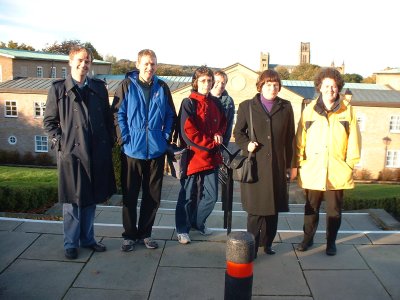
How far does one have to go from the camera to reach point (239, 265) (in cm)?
276

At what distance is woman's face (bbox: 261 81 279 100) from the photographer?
4.25m

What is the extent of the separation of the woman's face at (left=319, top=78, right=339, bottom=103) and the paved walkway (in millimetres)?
1796

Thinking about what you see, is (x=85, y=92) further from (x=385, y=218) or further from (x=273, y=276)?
(x=385, y=218)

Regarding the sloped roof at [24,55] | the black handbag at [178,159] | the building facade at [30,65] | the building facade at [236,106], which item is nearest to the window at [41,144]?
the building facade at [236,106]

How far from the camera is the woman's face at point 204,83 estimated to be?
4559 mm

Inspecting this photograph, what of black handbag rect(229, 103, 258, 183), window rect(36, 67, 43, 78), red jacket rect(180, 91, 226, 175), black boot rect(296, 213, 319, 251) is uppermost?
window rect(36, 67, 43, 78)

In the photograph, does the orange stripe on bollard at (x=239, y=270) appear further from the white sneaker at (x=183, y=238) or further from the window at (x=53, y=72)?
the window at (x=53, y=72)

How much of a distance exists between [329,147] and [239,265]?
213 centimetres

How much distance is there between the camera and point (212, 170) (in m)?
4.79

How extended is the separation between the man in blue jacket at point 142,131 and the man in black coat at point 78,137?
0.21 metres

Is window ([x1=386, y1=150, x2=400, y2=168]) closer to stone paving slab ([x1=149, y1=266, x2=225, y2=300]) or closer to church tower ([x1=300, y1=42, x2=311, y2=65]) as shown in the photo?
stone paving slab ([x1=149, y1=266, x2=225, y2=300])

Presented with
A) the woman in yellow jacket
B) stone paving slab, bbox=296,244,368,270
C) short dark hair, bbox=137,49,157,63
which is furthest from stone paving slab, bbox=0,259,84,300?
the woman in yellow jacket

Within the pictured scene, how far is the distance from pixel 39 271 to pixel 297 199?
9.88m

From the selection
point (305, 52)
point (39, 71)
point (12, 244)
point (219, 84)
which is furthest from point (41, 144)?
point (305, 52)
